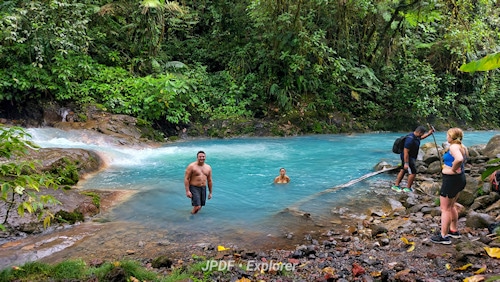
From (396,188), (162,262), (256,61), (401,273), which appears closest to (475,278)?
(401,273)

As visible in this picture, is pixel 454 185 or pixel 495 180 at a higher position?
pixel 454 185

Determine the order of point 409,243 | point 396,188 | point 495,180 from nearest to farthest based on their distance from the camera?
point 409,243, point 495,180, point 396,188

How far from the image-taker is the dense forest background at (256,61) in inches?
633

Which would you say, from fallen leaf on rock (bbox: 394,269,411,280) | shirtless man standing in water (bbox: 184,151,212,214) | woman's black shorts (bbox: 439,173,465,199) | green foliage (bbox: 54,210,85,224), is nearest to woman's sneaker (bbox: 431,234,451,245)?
woman's black shorts (bbox: 439,173,465,199)

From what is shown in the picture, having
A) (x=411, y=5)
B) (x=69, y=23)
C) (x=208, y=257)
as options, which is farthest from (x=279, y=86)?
(x=208, y=257)

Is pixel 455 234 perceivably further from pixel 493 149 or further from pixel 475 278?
pixel 493 149

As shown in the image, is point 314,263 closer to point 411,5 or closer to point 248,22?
point 411,5

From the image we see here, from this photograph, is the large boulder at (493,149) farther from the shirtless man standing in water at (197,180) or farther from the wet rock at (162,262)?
the wet rock at (162,262)

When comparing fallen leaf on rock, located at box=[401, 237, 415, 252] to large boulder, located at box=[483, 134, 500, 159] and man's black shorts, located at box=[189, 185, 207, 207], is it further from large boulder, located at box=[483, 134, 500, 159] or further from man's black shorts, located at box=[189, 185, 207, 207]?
large boulder, located at box=[483, 134, 500, 159]

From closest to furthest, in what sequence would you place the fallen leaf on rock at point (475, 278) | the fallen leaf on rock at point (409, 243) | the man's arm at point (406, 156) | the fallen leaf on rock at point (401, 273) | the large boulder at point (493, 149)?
the fallen leaf on rock at point (475, 278), the fallen leaf on rock at point (401, 273), the fallen leaf on rock at point (409, 243), the man's arm at point (406, 156), the large boulder at point (493, 149)

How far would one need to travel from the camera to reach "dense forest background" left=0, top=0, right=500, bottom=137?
16078mm

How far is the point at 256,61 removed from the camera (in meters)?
21.5

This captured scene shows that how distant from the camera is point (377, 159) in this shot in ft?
44.9

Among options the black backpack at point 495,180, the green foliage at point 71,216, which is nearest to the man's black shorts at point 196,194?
the green foliage at point 71,216
